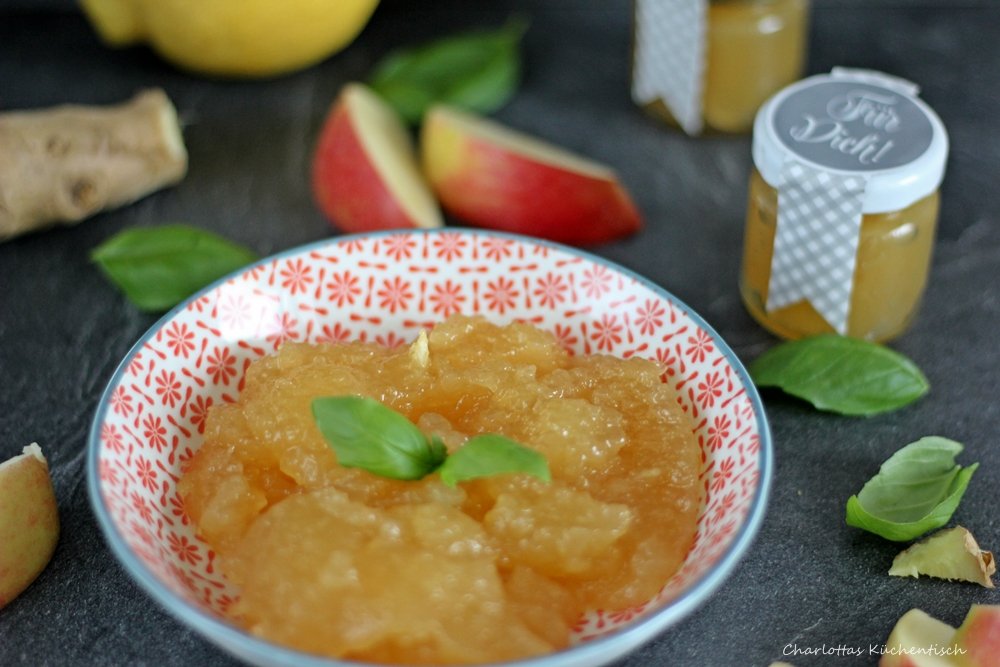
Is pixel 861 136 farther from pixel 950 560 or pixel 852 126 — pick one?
pixel 950 560

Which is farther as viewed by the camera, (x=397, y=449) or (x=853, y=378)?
(x=853, y=378)

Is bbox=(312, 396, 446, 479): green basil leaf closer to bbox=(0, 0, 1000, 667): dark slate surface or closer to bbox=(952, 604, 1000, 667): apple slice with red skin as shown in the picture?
bbox=(0, 0, 1000, 667): dark slate surface

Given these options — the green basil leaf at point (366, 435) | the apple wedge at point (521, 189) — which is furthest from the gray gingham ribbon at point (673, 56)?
the green basil leaf at point (366, 435)

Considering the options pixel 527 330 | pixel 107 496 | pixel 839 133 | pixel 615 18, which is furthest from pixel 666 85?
pixel 107 496

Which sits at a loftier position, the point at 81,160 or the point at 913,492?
the point at 81,160

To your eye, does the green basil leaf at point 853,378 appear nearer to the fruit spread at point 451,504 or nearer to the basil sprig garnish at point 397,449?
the fruit spread at point 451,504

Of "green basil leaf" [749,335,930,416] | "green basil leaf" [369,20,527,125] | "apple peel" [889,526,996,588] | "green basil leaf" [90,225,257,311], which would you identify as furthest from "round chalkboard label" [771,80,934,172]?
"green basil leaf" [90,225,257,311]

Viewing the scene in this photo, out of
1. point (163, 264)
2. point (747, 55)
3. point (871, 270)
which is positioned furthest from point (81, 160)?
point (871, 270)
